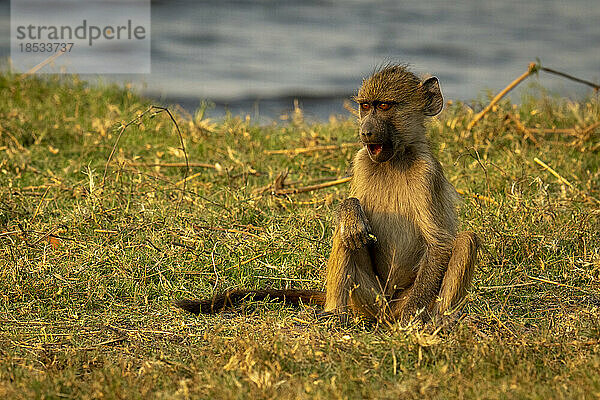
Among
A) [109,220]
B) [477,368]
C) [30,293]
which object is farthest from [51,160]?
[477,368]

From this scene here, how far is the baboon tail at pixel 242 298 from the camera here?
159 inches

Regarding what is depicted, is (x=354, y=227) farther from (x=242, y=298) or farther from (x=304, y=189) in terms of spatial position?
(x=304, y=189)

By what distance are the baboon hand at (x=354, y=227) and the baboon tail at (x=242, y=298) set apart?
1.51 feet

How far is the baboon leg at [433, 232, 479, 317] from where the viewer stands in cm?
372

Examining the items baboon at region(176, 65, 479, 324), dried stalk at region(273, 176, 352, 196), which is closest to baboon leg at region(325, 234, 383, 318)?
baboon at region(176, 65, 479, 324)

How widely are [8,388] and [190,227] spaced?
2.31 m

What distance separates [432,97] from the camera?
4.20 meters

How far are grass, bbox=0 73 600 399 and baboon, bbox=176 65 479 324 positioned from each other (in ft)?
0.56

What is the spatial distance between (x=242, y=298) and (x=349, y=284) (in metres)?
0.58

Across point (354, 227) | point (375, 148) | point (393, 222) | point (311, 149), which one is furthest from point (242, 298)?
point (311, 149)

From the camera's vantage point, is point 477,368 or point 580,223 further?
point 580,223

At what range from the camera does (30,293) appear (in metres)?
4.30

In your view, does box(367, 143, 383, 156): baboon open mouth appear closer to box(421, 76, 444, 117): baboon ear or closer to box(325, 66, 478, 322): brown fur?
box(325, 66, 478, 322): brown fur

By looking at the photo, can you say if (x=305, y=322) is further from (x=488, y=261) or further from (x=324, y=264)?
(x=488, y=261)
